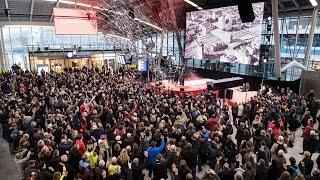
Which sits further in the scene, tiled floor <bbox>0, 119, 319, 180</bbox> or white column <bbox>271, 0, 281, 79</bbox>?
white column <bbox>271, 0, 281, 79</bbox>

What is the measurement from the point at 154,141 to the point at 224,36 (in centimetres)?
1588

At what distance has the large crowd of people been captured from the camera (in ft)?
22.4

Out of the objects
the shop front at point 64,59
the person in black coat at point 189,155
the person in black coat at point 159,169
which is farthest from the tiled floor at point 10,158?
the shop front at point 64,59

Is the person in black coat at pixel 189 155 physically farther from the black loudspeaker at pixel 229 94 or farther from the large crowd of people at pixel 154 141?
the black loudspeaker at pixel 229 94

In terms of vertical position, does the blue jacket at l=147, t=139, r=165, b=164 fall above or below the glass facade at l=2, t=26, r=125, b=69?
below

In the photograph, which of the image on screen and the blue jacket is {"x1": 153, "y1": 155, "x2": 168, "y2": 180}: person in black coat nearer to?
the blue jacket

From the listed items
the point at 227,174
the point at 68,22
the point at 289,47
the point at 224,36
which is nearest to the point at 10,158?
the point at 227,174

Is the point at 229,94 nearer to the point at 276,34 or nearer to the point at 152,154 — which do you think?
the point at 276,34

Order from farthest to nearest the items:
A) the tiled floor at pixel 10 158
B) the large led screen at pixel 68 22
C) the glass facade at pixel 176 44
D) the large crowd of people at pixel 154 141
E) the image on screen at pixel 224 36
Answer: the glass facade at pixel 176 44, the image on screen at pixel 224 36, the large led screen at pixel 68 22, the tiled floor at pixel 10 158, the large crowd of people at pixel 154 141

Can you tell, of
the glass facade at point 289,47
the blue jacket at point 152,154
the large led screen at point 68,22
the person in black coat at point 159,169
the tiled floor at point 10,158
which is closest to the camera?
the person in black coat at point 159,169

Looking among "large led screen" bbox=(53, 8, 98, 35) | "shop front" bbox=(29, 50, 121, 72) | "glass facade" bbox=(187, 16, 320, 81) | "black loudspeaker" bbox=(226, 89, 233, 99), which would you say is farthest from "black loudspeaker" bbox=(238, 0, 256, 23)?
"shop front" bbox=(29, 50, 121, 72)

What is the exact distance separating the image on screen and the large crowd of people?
717cm

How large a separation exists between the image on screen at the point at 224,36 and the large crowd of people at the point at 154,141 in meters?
7.17

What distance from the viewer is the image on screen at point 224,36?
2002cm
